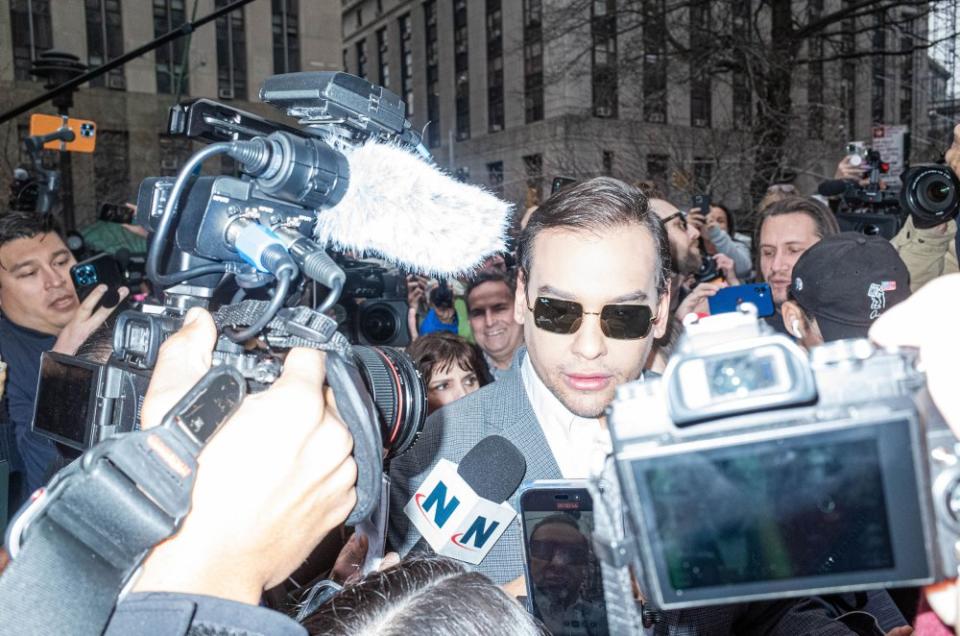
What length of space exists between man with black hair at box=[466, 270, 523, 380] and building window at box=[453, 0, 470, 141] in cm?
3005

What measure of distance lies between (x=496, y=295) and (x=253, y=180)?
2.89 m

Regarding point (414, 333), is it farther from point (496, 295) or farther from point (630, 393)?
point (630, 393)

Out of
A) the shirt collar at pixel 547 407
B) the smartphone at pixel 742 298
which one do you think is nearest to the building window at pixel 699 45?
the smartphone at pixel 742 298

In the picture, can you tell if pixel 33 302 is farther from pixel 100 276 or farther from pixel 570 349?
pixel 570 349

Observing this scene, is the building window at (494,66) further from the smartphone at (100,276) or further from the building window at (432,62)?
the smartphone at (100,276)

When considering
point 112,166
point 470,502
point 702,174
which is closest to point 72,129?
point 470,502

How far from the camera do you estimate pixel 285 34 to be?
2336 cm

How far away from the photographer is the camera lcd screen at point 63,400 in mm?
1687

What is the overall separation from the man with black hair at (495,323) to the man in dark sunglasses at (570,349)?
5.90 ft

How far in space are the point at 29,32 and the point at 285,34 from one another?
819 centimetres

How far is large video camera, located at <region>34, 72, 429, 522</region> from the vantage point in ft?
3.44

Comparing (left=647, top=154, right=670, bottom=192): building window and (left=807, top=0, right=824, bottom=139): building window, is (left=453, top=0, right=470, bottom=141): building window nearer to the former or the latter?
(left=807, top=0, right=824, bottom=139): building window

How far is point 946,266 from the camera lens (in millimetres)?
3971

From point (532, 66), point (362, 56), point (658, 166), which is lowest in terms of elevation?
point (658, 166)
